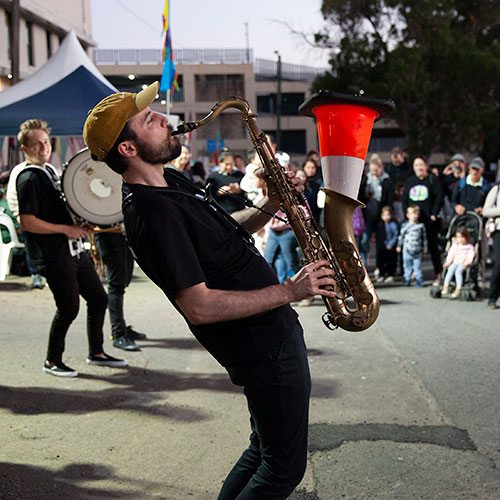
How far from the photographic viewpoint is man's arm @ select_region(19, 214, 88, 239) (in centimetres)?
536

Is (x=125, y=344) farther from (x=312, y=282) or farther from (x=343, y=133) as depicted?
(x=312, y=282)

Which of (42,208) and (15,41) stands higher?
(15,41)

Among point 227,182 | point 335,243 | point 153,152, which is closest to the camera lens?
point 153,152

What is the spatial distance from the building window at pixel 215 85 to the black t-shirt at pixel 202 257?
51.9 m

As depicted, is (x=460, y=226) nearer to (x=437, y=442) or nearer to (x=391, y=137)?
(x=437, y=442)

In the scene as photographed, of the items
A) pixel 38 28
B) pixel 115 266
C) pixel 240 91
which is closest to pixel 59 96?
pixel 115 266

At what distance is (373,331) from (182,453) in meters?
3.77

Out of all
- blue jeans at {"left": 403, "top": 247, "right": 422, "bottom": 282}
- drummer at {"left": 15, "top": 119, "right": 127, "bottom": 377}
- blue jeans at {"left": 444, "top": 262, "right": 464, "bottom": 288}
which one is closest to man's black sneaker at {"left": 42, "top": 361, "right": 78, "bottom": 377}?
drummer at {"left": 15, "top": 119, "right": 127, "bottom": 377}

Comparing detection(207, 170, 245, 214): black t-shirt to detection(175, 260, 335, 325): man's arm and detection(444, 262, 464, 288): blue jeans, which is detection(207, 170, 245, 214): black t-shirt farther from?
detection(175, 260, 335, 325): man's arm

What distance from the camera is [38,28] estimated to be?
1217 inches

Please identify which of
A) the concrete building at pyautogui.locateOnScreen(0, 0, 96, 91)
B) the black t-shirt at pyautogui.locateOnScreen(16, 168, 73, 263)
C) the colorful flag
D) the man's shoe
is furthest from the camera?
the concrete building at pyautogui.locateOnScreen(0, 0, 96, 91)

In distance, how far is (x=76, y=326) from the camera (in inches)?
307

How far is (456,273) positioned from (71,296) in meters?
5.89

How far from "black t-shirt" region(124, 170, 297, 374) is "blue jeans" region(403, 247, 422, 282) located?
8.40 metres
